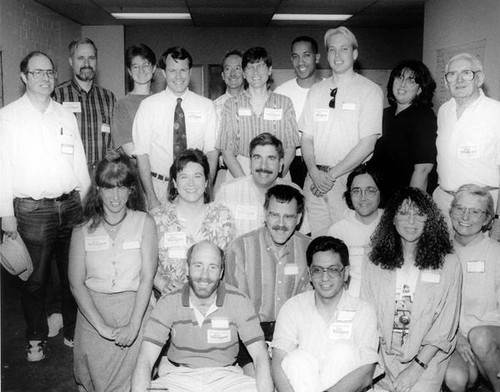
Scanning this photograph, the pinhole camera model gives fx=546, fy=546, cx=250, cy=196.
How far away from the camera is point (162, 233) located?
3064mm

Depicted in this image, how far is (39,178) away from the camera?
3.37m

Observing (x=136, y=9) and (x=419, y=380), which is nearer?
(x=419, y=380)

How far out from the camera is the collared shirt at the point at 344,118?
11.6 feet

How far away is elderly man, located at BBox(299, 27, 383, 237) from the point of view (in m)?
3.54

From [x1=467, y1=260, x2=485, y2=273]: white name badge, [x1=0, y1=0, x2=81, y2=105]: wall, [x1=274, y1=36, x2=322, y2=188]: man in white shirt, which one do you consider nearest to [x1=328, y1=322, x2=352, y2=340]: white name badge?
[x1=467, y1=260, x2=485, y2=273]: white name badge

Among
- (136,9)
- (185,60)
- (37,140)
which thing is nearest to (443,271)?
(185,60)

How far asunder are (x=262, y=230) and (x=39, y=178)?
1.44 metres

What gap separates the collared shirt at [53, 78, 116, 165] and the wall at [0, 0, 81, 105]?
1.88m

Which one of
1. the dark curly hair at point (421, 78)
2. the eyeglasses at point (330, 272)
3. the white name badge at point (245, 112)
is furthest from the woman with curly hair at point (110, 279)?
the dark curly hair at point (421, 78)

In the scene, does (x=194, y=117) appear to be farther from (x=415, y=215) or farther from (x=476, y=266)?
(x=476, y=266)

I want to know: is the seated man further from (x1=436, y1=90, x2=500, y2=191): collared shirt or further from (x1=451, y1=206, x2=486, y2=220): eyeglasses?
(x1=436, y1=90, x2=500, y2=191): collared shirt

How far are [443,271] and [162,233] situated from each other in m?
1.51

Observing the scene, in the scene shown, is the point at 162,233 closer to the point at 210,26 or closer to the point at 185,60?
the point at 185,60

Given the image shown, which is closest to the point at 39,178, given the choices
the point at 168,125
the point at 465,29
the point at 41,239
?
the point at 41,239
